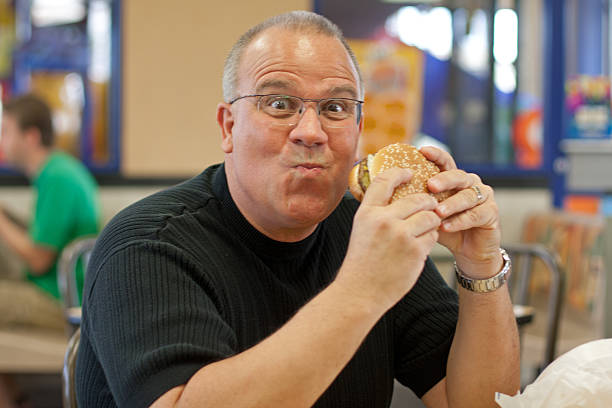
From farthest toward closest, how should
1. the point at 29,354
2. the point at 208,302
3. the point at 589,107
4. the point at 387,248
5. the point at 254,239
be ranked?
the point at 589,107 → the point at 29,354 → the point at 254,239 → the point at 208,302 → the point at 387,248

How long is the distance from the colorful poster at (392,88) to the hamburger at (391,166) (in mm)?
3640

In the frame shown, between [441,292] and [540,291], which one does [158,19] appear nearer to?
[540,291]

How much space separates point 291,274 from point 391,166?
30cm

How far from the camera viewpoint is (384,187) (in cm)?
100

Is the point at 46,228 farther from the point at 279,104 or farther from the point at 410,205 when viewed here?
the point at 410,205

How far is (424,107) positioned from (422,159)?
149 inches

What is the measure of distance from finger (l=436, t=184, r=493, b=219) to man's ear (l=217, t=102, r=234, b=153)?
436 mm

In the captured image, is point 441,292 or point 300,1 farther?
point 300,1

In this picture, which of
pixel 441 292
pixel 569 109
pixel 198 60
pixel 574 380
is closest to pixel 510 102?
pixel 569 109

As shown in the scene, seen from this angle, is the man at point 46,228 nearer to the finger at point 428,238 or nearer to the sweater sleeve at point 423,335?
the sweater sleeve at point 423,335

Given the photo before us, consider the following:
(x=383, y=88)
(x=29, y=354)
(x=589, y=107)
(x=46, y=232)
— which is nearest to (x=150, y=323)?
(x=29, y=354)

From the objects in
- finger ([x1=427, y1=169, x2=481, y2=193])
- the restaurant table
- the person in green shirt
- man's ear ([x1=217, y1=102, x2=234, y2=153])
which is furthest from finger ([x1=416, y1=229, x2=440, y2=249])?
the person in green shirt

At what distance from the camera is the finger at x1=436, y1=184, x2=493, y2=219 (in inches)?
41.5

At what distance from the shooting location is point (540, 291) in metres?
3.99
